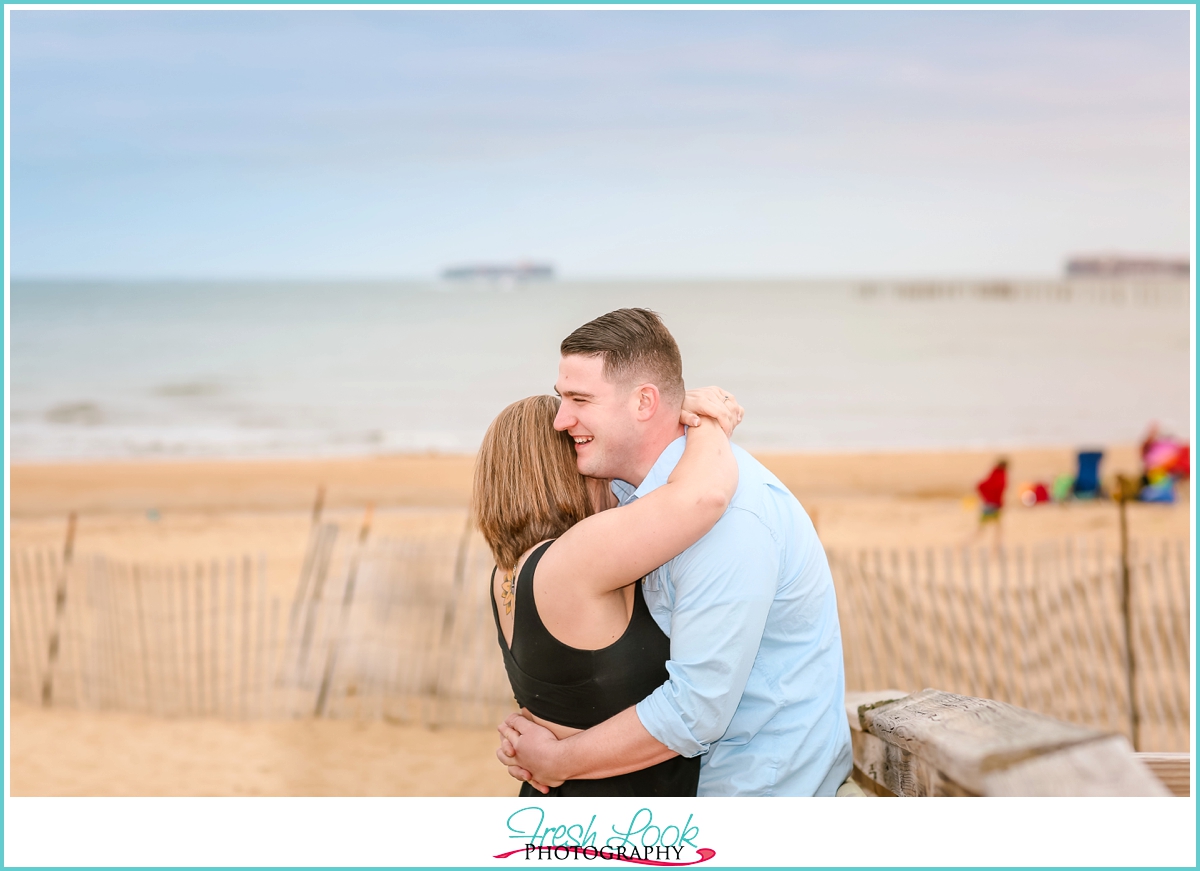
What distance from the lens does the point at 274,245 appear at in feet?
182

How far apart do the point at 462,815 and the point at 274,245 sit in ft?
187

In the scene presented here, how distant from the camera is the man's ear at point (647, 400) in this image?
2686mm

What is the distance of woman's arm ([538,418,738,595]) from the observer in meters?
2.32

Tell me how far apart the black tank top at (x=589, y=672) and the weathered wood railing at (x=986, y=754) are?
1.93ft

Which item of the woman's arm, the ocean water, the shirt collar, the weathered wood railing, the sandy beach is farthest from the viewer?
the ocean water

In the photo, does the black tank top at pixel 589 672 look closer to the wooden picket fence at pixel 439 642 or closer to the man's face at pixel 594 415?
the man's face at pixel 594 415

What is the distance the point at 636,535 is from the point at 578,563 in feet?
0.54

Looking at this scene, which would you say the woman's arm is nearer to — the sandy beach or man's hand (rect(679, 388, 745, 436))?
man's hand (rect(679, 388, 745, 436))

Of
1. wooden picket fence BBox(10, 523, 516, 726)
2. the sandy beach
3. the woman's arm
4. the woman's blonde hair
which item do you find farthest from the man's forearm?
wooden picket fence BBox(10, 523, 516, 726)

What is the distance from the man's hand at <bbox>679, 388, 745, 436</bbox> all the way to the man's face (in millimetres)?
194

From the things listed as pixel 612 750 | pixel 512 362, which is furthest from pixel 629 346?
pixel 512 362

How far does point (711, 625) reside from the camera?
2.37 meters

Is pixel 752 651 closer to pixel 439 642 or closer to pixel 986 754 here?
pixel 986 754

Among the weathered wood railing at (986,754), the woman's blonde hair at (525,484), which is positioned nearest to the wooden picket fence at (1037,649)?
the weathered wood railing at (986,754)
